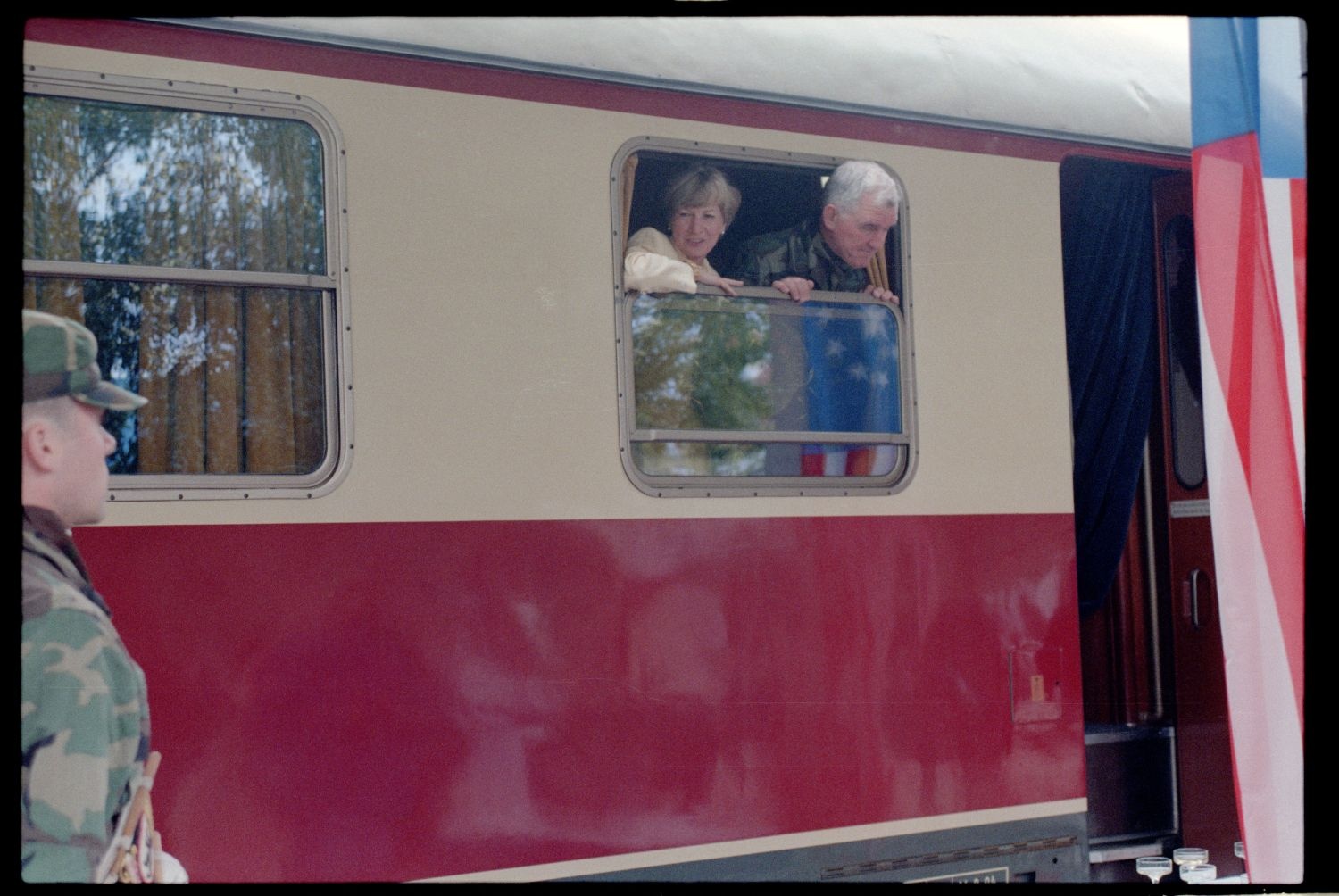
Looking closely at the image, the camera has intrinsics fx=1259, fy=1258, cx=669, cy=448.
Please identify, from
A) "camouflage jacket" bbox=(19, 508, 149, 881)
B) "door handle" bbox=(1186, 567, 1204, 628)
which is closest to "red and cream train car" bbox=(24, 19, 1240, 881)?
"camouflage jacket" bbox=(19, 508, 149, 881)

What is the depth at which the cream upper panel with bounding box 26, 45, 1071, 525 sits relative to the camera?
2.96 m

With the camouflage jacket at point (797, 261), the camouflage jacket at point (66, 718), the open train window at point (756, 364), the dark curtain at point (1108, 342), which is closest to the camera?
the camouflage jacket at point (66, 718)

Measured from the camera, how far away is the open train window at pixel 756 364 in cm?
325

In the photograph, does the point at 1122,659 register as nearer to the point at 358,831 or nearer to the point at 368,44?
the point at 358,831

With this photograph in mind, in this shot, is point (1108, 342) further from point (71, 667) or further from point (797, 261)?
point (71, 667)

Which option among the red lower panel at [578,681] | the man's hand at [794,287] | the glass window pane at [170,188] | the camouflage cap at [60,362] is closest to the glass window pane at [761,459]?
the red lower panel at [578,681]

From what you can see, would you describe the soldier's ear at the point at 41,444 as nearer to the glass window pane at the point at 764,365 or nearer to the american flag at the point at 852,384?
the glass window pane at the point at 764,365

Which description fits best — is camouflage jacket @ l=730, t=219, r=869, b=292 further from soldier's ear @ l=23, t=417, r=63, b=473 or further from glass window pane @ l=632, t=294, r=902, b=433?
soldier's ear @ l=23, t=417, r=63, b=473

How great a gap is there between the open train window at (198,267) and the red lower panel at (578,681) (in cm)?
19

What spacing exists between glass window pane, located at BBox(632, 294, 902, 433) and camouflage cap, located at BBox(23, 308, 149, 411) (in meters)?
1.26

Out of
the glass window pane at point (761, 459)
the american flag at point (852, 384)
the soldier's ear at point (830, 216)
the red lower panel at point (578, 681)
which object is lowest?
the red lower panel at point (578, 681)

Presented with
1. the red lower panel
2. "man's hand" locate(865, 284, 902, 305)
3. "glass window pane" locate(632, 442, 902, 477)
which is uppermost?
"man's hand" locate(865, 284, 902, 305)

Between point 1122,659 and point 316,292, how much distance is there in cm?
357

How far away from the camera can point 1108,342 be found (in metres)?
4.35
